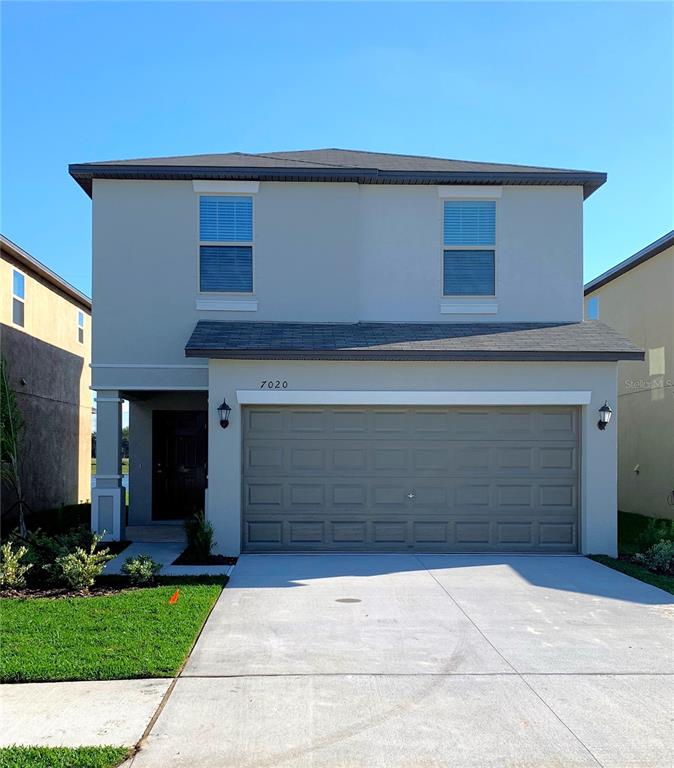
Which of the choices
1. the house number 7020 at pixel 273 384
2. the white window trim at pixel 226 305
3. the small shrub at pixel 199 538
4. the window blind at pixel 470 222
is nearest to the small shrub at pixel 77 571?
the small shrub at pixel 199 538

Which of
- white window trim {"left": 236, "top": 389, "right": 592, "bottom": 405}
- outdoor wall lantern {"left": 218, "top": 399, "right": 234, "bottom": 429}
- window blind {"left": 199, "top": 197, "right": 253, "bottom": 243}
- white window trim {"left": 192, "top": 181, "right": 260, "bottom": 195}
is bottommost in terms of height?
outdoor wall lantern {"left": 218, "top": 399, "right": 234, "bottom": 429}

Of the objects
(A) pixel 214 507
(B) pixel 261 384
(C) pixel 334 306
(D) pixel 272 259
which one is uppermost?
(D) pixel 272 259

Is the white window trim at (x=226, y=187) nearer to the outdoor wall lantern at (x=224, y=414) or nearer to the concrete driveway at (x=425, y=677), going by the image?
the outdoor wall lantern at (x=224, y=414)

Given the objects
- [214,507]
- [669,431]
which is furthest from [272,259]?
[669,431]

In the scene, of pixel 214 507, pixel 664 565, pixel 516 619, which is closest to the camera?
pixel 516 619

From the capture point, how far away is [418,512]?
1193 cm

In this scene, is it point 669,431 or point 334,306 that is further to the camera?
point 669,431

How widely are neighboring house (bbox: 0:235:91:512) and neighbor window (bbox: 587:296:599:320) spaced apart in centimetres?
1358

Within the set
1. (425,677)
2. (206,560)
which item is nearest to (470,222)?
(206,560)

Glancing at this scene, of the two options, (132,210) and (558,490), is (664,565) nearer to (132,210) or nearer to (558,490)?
(558,490)

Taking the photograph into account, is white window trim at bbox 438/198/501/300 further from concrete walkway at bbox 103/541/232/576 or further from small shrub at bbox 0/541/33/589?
small shrub at bbox 0/541/33/589

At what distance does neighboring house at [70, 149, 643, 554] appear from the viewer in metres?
11.9

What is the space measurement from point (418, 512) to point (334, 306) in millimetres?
3933

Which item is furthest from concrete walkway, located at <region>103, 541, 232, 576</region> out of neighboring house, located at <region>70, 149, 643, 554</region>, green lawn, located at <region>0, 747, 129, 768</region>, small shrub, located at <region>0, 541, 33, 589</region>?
green lawn, located at <region>0, 747, 129, 768</region>
